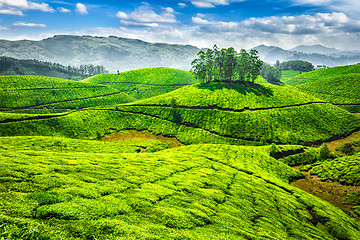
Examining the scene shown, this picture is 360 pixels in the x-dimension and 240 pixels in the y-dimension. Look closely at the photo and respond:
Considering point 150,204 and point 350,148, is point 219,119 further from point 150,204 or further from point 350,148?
point 150,204

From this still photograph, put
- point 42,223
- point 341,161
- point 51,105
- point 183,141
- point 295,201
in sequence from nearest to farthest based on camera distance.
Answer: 1. point 42,223
2. point 295,201
3. point 341,161
4. point 183,141
5. point 51,105

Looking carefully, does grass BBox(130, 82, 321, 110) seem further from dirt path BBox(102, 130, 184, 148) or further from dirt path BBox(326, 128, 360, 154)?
dirt path BBox(326, 128, 360, 154)

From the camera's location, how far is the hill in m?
116

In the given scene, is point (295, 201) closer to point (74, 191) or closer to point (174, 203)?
point (174, 203)

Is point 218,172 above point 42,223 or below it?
below

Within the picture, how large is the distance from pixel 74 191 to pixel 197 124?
357 feet

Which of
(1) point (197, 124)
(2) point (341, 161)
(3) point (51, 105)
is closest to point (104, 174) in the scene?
(1) point (197, 124)

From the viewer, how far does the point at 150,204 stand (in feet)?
104

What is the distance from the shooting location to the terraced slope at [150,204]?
71.2 feet

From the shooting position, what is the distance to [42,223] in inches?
Result: 768

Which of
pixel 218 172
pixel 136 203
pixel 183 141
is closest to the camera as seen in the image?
pixel 136 203

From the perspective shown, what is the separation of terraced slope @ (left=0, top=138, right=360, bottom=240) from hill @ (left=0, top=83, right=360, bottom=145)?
54.5 meters

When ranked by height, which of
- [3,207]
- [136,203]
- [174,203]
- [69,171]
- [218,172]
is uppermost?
[3,207]

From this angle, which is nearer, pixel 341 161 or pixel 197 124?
pixel 341 161
